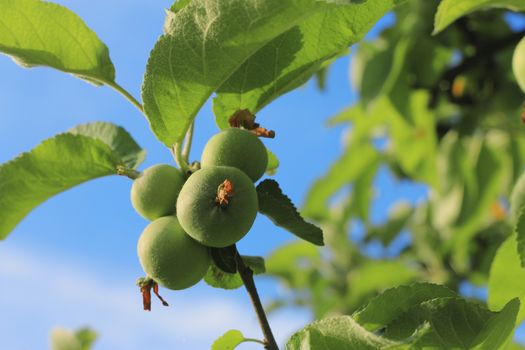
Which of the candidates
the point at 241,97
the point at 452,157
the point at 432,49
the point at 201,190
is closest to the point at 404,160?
the point at 452,157

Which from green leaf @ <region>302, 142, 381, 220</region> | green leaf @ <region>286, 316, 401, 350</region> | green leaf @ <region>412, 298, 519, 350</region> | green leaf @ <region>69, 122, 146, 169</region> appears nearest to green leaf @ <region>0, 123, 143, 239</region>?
green leaf @ <region>69, 122, 146, 169</region>

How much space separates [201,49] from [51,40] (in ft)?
0.98

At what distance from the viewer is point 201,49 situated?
1.03 meters

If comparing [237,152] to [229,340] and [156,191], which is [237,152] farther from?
[229,340]

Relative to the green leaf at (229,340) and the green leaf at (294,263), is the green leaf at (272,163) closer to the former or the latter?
the green leaf at (229,340)

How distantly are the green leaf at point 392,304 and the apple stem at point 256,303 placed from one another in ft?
0.43

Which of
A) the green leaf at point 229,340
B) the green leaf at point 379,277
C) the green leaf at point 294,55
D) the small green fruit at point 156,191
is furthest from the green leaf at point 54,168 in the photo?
the green leaf at point 379,277

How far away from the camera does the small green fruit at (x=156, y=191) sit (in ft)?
3.51

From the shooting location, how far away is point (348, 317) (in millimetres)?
964

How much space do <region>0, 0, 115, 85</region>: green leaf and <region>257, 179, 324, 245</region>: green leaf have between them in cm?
36

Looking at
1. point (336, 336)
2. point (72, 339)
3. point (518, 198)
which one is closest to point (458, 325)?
point (336, 336)

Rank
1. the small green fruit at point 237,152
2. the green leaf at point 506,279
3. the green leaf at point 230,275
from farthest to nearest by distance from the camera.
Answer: the green leaf at point 506,279, the green leaf at point 230,275, the small green fruit at point 237,152

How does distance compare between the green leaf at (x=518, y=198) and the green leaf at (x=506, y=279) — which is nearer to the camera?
the green leaf at (x=506, y=279)

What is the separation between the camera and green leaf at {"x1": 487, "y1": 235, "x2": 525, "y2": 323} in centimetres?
130
